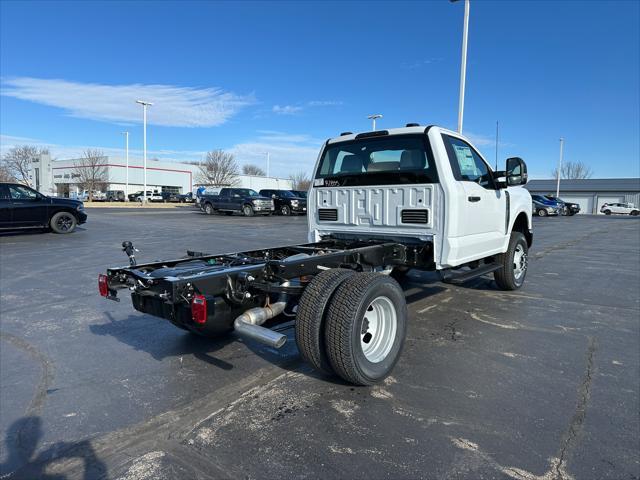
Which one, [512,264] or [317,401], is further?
[512,264]

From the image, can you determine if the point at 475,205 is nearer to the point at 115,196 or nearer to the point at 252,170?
the point at 115,196

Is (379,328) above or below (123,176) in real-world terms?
below

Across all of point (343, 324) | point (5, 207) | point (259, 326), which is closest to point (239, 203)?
point (5, 207)

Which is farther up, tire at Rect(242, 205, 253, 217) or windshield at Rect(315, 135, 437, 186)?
windshield at Rect(315, 135, 437, 186)

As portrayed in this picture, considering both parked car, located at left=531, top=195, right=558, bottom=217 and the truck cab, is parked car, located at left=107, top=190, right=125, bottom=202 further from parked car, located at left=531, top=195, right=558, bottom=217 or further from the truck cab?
the truck cab

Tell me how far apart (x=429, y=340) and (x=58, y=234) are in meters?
14.4

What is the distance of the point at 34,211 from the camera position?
14047 millimetres

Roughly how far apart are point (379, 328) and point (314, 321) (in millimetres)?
786

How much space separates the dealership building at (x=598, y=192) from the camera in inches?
2589

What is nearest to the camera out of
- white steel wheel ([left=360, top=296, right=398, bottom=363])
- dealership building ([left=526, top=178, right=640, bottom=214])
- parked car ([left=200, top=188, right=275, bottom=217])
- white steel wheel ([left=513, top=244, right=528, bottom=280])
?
white steel wheel ([left=360, top=296, right=398, bottom=363])

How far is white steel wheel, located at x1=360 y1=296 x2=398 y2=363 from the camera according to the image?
11.9 ft

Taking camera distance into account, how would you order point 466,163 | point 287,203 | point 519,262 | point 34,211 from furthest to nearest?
point 287,203 → point 34,211 → point 519,262 → point 466,163

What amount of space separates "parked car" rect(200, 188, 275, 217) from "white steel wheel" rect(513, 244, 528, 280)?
2301 centimetres

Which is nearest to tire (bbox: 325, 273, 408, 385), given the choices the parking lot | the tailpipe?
the parking lot
